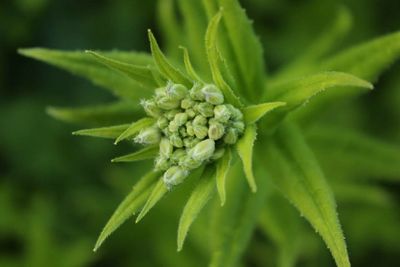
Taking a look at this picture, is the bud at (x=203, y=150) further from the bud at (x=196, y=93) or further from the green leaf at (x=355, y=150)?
the green leaf at (x=355, y=150)

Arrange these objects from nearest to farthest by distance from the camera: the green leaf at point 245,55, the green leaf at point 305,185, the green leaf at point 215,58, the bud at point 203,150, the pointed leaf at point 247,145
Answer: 1. the pointed leaf at point 247,145
2. the bud at point 203,150
3. the green leaf at point 215,58
4. the green leaf at point 305,185
5. the green leaf at point 245,55

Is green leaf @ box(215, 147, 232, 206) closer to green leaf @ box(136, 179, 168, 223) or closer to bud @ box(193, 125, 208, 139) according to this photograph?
bud @ box(193, 125, 208, 139)

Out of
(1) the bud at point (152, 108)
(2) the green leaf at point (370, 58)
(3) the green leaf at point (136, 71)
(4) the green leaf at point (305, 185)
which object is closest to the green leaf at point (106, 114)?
(3) the green leaf at point (136, 71)

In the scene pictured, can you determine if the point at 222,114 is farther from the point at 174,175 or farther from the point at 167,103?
the point at 174,175

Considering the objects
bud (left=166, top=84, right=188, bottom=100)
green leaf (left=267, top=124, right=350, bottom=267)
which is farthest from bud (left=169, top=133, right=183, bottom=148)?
green leaf (left=267, top=124, right=350, bottom=267)

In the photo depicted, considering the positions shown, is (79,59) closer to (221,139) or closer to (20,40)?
(221,139)

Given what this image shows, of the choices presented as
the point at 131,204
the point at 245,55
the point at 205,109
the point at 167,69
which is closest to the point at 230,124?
the point at 205,109
